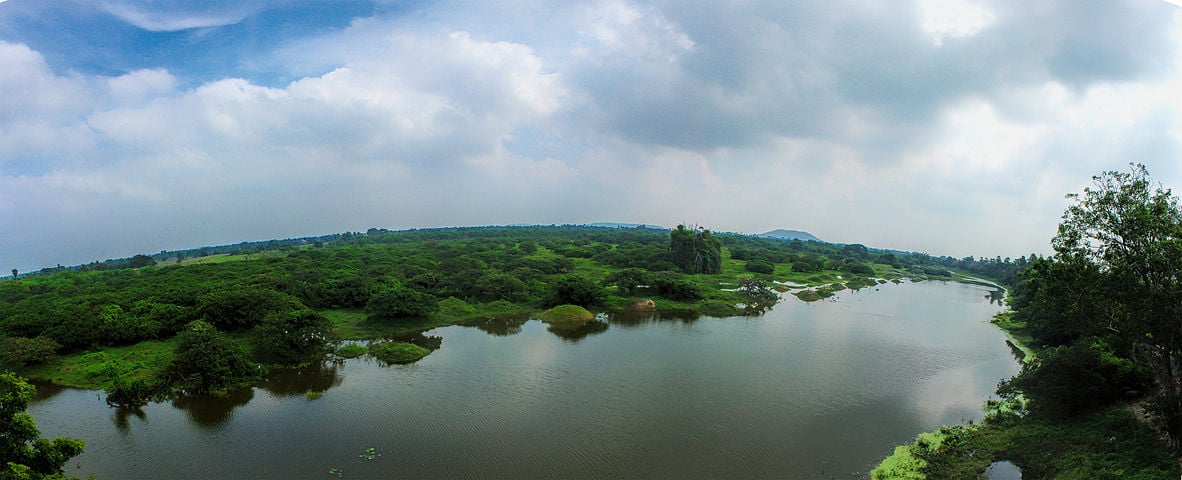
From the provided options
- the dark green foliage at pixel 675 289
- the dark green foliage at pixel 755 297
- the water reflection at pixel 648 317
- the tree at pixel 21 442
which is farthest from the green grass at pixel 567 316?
the tree at pixel 21 442

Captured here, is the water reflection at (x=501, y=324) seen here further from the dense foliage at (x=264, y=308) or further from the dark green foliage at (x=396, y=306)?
the dark green foliage at (x=396, y=306)

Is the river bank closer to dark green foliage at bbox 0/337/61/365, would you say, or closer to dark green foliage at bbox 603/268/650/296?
dark green foliage at bbox 603/268/650/296

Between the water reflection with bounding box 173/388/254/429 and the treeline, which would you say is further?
the water reflection with bounding box 173/388/254/429

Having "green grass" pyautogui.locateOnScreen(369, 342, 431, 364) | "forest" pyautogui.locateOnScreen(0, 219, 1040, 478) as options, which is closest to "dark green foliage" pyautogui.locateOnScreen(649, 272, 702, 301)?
"forest" pyautogui.locateOnScreen(0, 219, 1040, 478)

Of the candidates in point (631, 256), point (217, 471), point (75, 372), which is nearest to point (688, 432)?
point (217, 471)

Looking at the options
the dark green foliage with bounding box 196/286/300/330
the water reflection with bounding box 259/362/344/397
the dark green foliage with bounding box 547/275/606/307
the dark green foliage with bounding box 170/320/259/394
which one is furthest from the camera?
the dark green foliage with bounding box 547/275/606/307

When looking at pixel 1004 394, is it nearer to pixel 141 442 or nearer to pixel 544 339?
pixel 544 339
